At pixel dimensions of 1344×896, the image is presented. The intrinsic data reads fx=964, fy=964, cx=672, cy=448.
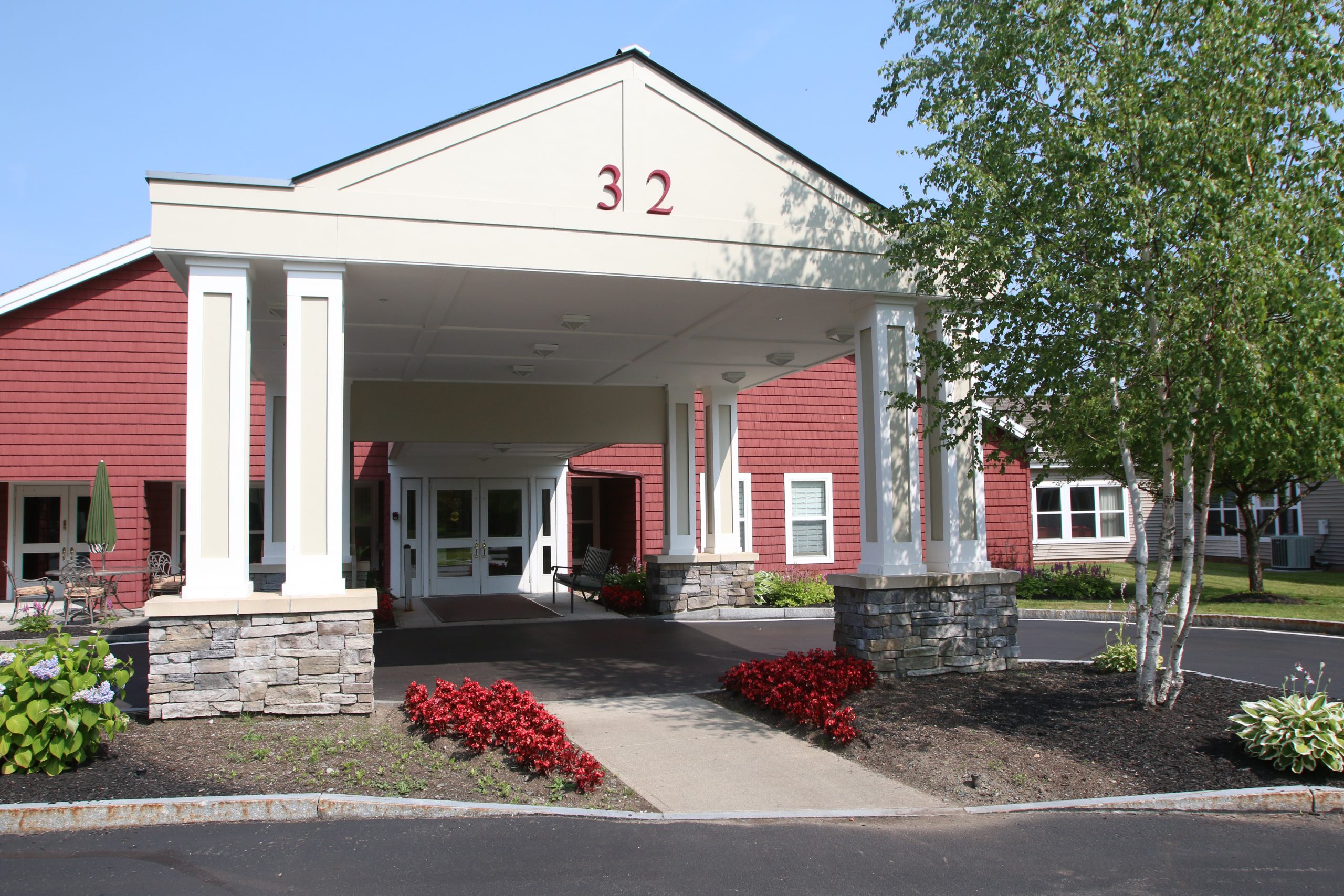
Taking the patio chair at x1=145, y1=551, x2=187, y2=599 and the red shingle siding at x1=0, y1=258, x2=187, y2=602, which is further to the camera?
the red shingle siding at x1=0, y1=258, x2=187, y2=602

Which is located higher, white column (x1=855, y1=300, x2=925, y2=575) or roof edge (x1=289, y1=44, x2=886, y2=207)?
roof edge (x1=289, y1=44, x2=886, y2=207)

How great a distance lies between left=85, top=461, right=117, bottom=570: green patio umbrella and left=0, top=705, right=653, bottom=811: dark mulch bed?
7.99 meters

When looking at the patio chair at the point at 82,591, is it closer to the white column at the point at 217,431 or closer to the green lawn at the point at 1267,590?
the white column at the point at 217,431

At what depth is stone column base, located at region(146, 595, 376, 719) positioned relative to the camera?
7184mm

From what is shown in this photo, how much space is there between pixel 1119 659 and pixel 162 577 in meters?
14.3

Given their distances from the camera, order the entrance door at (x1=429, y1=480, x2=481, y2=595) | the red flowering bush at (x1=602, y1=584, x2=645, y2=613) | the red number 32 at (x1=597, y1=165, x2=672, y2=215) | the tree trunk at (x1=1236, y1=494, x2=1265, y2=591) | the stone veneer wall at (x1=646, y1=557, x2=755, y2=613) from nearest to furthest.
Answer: the red number 32 at (x1=597, y1=165, x2=672, y2=215)
the stone veneer wall at (x1=646, y1=557, x2=755, y2=613)
the red flowering bush at (x1=602, y1=584, x2=645, y2=613)
the tree trunk at (x1=1236, y1=494, x2=1265, y2=591)
the entrance door at (x1=429, y1=480, x2=481, y2=595)

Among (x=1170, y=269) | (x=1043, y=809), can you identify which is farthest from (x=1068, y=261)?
(x=1043, y=809)

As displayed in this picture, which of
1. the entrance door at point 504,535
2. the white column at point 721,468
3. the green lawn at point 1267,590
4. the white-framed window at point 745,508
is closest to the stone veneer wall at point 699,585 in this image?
the white column at point 721,468

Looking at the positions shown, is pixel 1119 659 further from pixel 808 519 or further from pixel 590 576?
pixel 808 519

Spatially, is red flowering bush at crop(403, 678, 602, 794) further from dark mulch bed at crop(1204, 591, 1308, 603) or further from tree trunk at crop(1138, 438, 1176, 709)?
dark mulch bed at crop(1204, 591, 1308, 603)

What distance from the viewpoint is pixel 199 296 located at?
24.8ft

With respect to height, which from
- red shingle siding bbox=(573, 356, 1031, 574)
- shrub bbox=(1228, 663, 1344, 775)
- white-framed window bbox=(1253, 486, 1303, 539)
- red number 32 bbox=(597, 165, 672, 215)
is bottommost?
shrub bbox=(1228, 663, 1344, 775)

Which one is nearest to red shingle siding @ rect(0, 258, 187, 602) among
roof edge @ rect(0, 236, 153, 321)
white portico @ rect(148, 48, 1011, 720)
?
roof edge @ rect(0, 236, 153, 321)

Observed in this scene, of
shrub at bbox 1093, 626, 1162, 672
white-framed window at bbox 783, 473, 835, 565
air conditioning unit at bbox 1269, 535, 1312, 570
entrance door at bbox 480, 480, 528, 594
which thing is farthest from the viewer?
air conditioning unit at bbox 1269, 535, 1312, 570
